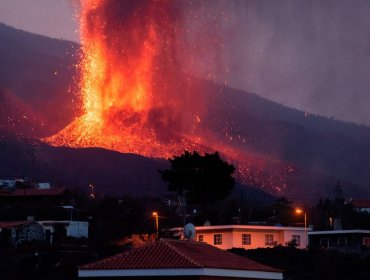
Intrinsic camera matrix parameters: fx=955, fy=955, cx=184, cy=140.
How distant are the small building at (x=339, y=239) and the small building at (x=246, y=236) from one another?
6.34 ft

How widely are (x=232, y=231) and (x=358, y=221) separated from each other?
24375 mm

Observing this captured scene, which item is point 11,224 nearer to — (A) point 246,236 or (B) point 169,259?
(A) point 246,236

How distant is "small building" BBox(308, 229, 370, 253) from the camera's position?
297 ft

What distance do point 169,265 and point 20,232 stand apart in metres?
61.9

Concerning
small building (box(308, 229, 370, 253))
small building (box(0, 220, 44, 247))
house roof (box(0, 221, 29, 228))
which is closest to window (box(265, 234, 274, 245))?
small building (box(308, 229, 370, 253))

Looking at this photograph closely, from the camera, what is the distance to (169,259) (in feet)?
125

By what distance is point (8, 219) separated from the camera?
110 m

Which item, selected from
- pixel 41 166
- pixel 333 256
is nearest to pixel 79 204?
pixel 333 256

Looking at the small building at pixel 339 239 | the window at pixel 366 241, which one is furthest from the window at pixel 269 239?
the window at pixel 366 241

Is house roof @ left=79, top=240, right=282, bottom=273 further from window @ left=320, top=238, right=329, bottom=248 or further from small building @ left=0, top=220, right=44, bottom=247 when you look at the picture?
small building @ left=0, top=220, right=44, bottom=247

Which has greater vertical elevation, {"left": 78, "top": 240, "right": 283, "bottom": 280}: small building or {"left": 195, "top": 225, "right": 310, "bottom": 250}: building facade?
{"left": 195, "top": 225, "right": 310, "bottom": 250}: building facade

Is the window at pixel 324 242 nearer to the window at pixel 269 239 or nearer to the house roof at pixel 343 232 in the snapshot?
the house roof at pixel 343 232

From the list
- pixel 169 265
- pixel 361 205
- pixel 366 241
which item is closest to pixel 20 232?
pixel 366 241

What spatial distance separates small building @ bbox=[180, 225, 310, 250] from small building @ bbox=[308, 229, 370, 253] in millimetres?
1932
